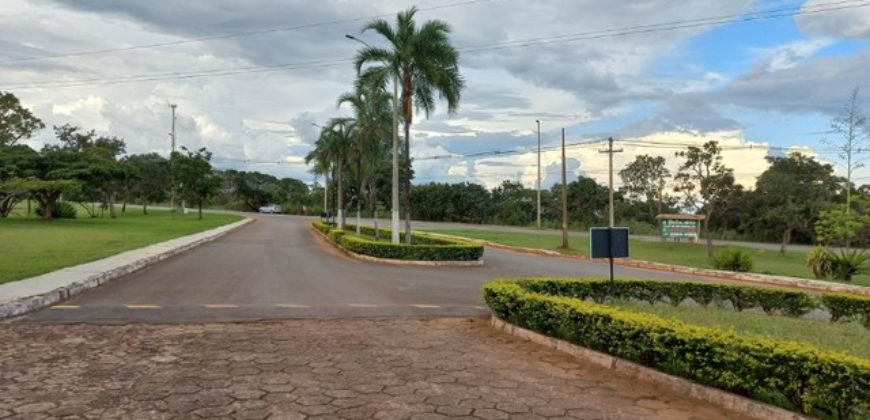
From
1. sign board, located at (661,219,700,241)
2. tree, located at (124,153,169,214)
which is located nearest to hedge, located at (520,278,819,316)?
sign board, located at (661,219,700,241)

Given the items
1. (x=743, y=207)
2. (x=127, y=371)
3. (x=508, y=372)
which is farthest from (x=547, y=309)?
(x=743, y=207)

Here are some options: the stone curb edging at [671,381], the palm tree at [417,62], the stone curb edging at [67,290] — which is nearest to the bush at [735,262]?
the palm tree at [417,62]

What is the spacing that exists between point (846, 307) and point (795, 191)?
38.6m

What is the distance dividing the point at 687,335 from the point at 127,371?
522cm

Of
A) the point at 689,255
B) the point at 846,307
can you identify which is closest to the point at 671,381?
the point at 846,307

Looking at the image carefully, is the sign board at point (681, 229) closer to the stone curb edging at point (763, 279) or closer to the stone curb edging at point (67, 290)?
the stone curb edging at point (763, 279)

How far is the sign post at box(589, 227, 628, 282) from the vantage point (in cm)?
962

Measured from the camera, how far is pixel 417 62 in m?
21.0

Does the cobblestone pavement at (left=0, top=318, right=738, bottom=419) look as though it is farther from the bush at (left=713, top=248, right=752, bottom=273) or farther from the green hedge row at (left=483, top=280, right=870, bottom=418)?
the bush at (left=713, top=248, right=752, bottom=273)

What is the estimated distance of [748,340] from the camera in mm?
5609

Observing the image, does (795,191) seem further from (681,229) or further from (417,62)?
(417,62)

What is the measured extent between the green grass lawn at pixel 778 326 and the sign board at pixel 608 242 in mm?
1073

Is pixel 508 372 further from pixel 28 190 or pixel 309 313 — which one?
pixel 28 190

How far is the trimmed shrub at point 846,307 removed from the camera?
10.7 m
